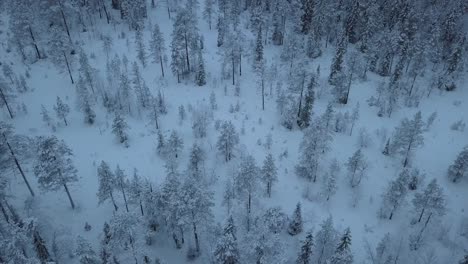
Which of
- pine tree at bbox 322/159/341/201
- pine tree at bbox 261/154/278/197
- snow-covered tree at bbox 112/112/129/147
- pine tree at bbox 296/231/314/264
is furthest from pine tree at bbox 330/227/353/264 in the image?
snow-covered tree at bbox 112/112/129/147

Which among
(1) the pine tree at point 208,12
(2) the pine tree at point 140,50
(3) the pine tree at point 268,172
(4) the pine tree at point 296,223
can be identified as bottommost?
(4) the pine tree at point 296,223

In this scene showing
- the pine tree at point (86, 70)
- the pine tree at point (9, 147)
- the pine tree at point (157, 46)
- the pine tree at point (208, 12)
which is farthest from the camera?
the pine tree at point (208, 12)

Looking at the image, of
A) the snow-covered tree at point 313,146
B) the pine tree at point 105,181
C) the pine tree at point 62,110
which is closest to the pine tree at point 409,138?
the snow-covered tree at point 313,146

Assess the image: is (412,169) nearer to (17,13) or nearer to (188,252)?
(188,252)

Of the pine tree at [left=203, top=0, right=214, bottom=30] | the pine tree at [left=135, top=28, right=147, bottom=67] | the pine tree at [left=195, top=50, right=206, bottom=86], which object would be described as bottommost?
the pine tree at [left=195, top=50, right=206, bottom=86]

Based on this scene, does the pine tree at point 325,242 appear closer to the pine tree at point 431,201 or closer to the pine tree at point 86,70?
the pine tree at point 431,201

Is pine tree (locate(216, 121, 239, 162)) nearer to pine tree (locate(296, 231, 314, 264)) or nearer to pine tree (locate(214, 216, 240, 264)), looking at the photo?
pine tree (locate(214, 216, 240, 264))
